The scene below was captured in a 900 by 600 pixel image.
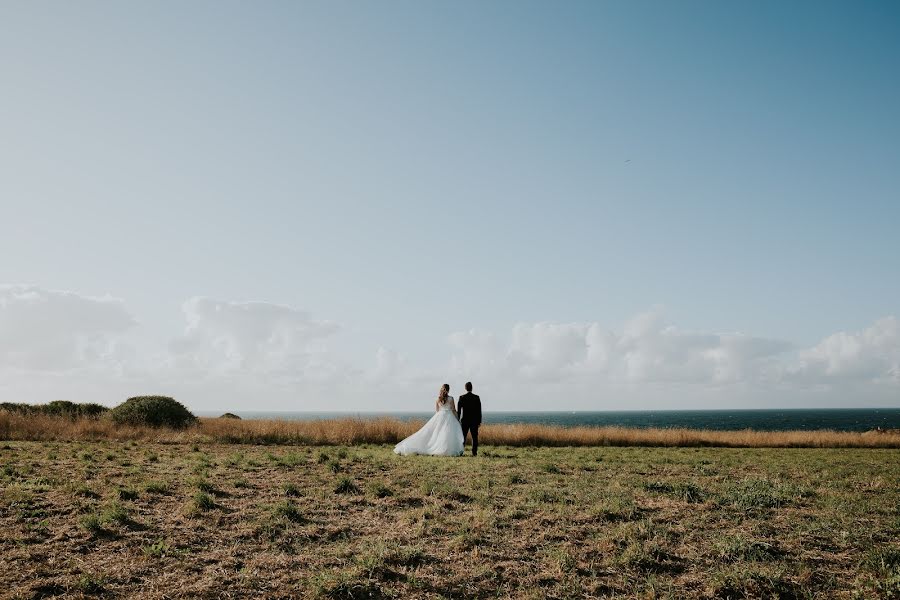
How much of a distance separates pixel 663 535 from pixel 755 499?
359 cm

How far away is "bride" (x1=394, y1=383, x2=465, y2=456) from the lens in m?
19.7

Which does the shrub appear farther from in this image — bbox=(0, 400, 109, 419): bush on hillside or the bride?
the bride

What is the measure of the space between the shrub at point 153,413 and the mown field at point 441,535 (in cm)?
1883

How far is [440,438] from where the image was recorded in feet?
65.3

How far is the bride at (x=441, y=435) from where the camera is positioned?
64.6ft

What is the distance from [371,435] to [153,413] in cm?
1511

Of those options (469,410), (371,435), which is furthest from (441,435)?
(371,435)

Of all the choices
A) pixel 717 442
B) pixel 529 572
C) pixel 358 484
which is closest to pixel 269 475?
pixel 358 484

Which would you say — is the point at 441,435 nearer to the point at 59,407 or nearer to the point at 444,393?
the point at 444,393

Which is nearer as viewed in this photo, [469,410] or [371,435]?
[469,410]

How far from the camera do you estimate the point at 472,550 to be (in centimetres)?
760

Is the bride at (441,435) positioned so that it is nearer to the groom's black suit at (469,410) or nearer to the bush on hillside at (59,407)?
the groom's black suit at (469,410)

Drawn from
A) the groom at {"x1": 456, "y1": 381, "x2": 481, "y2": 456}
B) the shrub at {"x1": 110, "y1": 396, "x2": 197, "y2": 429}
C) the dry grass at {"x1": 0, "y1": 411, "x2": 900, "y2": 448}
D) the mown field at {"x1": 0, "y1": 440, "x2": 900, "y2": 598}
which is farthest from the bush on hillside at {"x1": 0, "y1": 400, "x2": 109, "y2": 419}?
the groom at {"x1": 456, "y1": 381, "x2": 481, "y2": 456}

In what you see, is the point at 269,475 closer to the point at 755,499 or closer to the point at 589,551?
the point at 589,551
